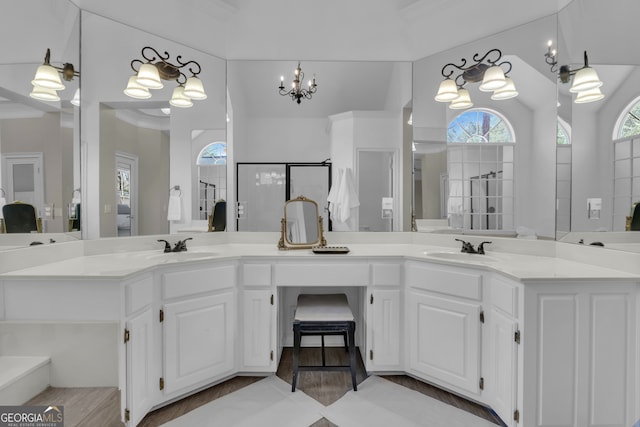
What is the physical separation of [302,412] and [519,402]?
118 centimetres

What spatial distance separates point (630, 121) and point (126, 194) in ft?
10.3

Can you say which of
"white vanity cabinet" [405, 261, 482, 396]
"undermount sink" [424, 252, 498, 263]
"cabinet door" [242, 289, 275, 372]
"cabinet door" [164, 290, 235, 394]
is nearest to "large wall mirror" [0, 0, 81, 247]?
"cabinet door" [164, 290, 235, 394]

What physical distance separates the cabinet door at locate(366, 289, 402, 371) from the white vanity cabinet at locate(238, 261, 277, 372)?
69 centimetres

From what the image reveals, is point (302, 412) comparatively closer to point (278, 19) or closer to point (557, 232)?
point (557, 232)

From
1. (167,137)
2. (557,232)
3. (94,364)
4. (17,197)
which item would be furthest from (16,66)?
(557,232)

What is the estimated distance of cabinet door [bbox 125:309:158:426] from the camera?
5.47 feet

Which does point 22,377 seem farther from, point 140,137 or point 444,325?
point 444,325

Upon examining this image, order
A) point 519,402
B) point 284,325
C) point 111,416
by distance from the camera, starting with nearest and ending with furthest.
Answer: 1. point 519,402
2. point 111,416
3. point 284,325

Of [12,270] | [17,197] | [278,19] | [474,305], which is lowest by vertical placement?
[474,305]

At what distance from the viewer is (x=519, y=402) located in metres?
1.65

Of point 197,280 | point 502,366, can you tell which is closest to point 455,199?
point 502,366

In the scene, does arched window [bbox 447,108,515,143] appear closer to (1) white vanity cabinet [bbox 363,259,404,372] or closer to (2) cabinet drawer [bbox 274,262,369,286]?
(1) white vanity cabinet [bbox 363,259,404,372]

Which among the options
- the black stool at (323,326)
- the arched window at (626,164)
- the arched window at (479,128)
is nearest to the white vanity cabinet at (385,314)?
the black stool at (323,326)

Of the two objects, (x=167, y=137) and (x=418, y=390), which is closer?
(x=418, y=390)
